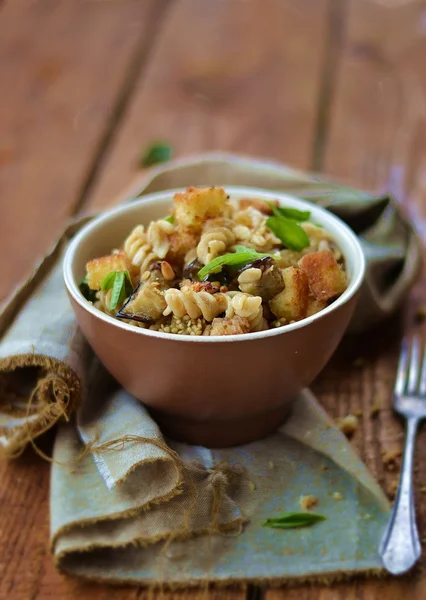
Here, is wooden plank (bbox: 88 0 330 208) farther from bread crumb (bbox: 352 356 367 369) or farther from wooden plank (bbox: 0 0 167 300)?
bread crumb (bbox: 352 356 367 369)

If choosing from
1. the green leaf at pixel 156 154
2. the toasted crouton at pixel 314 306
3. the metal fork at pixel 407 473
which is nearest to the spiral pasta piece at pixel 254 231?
the toasted crouton at pixel 314 306

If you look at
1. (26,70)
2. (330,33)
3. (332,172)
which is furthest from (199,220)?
(330,33)

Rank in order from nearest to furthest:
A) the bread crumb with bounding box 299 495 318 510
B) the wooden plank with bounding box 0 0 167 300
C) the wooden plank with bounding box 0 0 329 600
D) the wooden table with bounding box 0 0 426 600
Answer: the bread crumb with bounding box 299 495 318 510, the wooden table with bounding box 0 0 426 600, the wooden plank with bounding box 0 0 167 300, the wooden plank with bounding box 0 0 329 600

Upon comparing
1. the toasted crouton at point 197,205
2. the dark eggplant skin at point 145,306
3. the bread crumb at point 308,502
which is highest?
the toasted crouton at point 197,205

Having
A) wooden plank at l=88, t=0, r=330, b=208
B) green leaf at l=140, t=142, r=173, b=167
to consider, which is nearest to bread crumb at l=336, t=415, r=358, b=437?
wooden plank at l=88, t=0, r=330, b=208

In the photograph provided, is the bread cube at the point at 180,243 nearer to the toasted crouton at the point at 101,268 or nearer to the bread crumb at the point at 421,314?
the toasted crouton at the point at 101,268

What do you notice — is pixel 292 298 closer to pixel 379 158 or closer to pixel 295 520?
pixel 295 520
